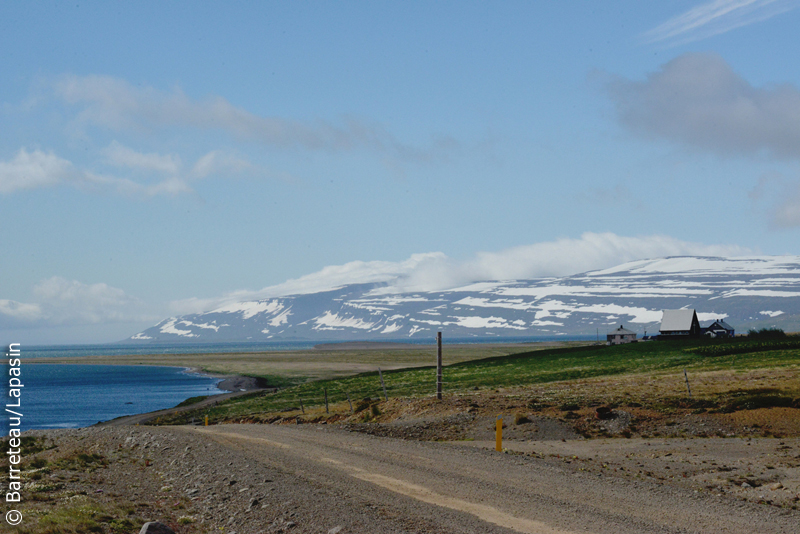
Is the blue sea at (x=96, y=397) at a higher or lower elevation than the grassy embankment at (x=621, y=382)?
lower

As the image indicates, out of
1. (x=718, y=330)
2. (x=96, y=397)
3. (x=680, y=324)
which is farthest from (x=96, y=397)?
(x=718, y=330)

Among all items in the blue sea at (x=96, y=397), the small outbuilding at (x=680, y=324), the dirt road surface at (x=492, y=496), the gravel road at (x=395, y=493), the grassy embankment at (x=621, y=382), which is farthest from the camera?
the small outbuilding at (x=680, y=324)

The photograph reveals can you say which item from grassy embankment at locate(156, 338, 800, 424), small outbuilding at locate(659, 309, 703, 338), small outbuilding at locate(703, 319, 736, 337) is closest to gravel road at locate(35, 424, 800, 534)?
grassy embankment at locate(156, 338, 800, 424)

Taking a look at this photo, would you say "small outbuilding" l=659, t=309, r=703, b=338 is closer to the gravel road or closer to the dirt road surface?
the gravel road

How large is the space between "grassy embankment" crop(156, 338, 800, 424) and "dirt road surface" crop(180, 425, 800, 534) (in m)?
16.9

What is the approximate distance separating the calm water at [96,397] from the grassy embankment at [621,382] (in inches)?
682

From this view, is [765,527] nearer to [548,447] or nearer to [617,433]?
[548,447]

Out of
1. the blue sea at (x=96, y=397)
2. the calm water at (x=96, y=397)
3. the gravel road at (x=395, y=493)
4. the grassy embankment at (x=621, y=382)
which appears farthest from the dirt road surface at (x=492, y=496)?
the calm water at (x=96, y=397)

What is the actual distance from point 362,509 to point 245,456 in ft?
35.2

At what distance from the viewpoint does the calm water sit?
80.6m

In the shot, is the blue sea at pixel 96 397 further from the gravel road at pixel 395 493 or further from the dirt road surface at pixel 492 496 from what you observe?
the dirt road surface at pixel 492 496

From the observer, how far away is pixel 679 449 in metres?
28.7

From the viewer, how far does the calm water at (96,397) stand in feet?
265

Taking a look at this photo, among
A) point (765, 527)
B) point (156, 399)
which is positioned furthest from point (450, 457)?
point (156, 399)
